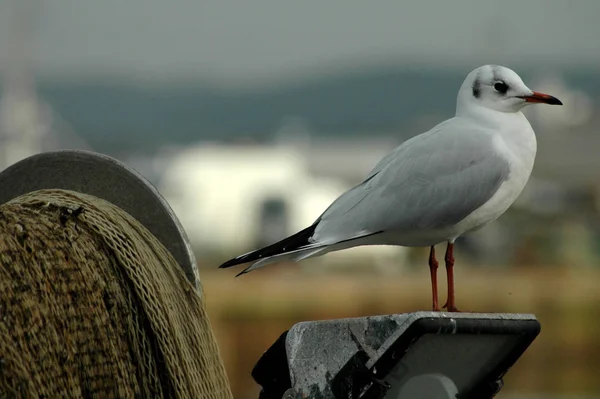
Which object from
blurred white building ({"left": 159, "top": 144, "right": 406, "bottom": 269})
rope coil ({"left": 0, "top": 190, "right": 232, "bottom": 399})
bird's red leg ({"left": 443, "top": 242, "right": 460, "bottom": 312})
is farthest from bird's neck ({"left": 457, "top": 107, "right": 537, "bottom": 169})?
blurred white building ({"left": 159, "top": 144, "right": 406, "bottom": 269})

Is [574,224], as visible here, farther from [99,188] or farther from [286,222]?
[99,188]

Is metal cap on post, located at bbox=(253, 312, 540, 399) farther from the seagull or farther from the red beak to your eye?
the red beak

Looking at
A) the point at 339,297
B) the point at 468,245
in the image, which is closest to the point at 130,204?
the point at 339,297

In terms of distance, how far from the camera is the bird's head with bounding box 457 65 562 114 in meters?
4.79

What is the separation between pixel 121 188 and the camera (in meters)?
4.46

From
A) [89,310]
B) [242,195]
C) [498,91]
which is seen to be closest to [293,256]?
[89,310]

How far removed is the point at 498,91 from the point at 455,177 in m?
0.36

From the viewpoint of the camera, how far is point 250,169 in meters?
50.0

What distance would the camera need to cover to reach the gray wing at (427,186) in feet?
15.5

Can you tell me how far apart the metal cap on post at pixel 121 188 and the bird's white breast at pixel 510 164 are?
1.03 meters

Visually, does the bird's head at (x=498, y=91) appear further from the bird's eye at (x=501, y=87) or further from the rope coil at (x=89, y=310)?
the rope coil at (x=89, y=310)

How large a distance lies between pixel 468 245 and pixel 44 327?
33460 mm

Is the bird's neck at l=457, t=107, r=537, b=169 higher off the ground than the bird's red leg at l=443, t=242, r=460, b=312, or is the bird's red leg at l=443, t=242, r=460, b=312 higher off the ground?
the bird's neck at l=457, t=107, r=537, b=169

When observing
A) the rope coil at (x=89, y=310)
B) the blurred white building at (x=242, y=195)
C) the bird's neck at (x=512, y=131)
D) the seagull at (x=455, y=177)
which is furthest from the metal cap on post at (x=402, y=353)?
the blurred white building at (x=242, y=195)
